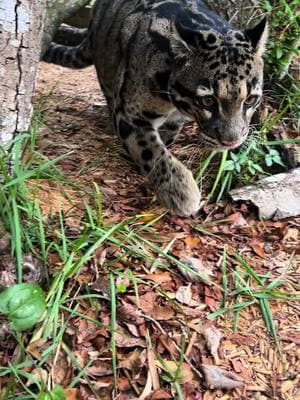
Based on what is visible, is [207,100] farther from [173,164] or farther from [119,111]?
[119,111]

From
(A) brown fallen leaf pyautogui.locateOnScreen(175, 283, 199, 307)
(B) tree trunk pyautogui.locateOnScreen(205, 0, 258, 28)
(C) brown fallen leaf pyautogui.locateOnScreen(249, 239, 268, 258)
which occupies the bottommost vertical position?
(A) brown fallen leaf pyautogui.locateOnScreen(175, 283, 199, 307)

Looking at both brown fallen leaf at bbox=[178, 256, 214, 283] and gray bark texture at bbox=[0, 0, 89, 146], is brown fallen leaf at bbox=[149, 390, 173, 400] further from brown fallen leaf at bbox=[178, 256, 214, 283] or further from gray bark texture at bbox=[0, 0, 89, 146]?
gray bark texture at bbox=[0, 0, 89, 146]

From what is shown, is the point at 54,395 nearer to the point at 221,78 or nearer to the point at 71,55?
the point at 221,78

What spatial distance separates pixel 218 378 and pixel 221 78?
1642mm

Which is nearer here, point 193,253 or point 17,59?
point 17,59

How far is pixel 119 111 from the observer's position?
180 inches

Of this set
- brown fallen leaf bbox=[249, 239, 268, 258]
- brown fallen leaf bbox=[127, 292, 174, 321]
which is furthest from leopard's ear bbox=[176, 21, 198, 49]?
brown fallen leaf bbox=[127, 292, 174, 321]

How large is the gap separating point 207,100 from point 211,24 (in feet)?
1.87

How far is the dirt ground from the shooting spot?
10.7 feet

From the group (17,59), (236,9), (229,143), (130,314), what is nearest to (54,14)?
(236,9)

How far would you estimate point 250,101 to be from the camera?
396 cm

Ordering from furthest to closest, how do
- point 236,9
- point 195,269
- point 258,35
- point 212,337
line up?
1. point 236,9
2. point 258,35
3. point 195,269
4. point 212,337

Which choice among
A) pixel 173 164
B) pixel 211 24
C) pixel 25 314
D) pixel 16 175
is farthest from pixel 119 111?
pixel 25 314

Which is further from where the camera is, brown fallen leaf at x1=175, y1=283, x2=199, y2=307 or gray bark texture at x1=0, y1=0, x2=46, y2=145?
brown fallen leaf at x1=175, y1=283, x2=199, y2=307
